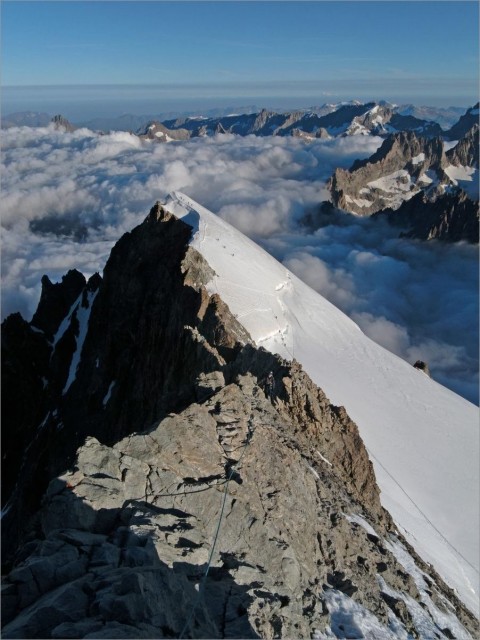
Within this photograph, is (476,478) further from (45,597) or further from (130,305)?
(45,597)

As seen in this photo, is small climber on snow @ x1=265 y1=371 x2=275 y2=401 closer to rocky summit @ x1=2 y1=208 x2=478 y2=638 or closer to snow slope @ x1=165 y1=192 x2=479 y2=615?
rocky summit @ x1=2 y1=208 x2=478 y2=638

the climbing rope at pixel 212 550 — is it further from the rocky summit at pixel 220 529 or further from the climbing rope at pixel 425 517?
the climbing rope at pixel 425 517

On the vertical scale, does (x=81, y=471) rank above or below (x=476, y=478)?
above

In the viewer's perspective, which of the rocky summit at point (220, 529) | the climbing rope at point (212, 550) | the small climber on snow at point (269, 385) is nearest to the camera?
the climbing rope at point (212, 550)

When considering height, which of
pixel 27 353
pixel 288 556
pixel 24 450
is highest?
pixel 288 556

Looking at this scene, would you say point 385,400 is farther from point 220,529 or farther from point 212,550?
point 212,550

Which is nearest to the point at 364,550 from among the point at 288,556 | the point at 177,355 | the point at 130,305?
the point at 288,556

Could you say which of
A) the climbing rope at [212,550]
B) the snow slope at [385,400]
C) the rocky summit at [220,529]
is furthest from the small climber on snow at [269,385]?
the snow slope at [385,400]
